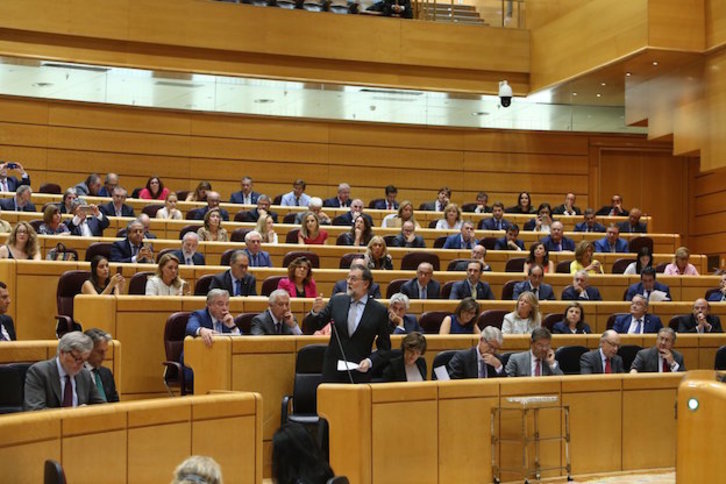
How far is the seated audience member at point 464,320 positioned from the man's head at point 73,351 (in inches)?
135

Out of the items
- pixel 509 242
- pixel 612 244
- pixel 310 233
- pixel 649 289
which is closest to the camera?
pixel 649 289

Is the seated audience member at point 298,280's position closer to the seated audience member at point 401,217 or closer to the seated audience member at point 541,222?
the seated audience member at point 401,217

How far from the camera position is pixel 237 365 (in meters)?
6.59

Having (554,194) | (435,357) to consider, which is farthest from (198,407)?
(554,194)

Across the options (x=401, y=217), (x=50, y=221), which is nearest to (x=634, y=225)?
(x=401, y=217)

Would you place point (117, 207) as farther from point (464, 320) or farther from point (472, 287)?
point (464, 320)

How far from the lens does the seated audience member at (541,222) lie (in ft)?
44.0

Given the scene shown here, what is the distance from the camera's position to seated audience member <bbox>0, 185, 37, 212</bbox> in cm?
1098

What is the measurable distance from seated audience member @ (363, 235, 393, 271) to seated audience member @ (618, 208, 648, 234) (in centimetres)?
464

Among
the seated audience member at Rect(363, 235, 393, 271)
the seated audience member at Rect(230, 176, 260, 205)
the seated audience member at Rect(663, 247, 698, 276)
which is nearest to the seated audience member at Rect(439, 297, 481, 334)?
the seated audience member at Rect(363, 235, 393, 271)

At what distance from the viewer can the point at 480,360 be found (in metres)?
7.00

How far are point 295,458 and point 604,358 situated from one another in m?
5.21

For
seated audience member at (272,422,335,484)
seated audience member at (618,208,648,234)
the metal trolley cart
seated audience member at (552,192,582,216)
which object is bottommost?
the metal trolley cart

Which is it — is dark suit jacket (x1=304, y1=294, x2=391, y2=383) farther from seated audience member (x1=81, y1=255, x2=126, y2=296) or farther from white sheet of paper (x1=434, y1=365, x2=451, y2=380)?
seated audience member (x1=81, y1=255, x2=126, y2=296)
